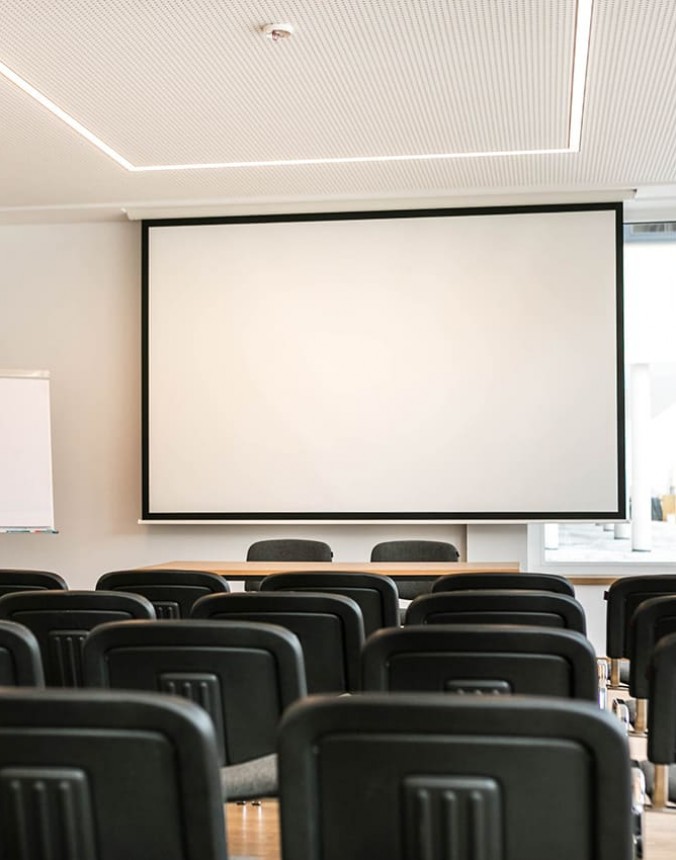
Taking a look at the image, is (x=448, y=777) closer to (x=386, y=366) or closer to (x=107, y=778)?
(x=107, y=778)

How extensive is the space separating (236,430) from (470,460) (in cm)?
173

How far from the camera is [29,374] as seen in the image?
8.13 m

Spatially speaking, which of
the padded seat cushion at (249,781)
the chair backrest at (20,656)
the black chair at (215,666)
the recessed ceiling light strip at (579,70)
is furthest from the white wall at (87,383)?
the chair backrest at (20,656)

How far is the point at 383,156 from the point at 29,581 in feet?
12.2

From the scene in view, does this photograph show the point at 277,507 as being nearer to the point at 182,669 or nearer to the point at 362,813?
the point at 182,669

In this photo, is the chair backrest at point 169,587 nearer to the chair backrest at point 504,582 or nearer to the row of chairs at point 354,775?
the chair backrest at point 504,582

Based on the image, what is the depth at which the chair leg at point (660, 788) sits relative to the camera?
8.48ft

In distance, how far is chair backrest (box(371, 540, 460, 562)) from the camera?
6.91 metres

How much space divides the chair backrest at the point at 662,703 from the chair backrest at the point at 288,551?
4653 mm

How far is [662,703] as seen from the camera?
2.39 m

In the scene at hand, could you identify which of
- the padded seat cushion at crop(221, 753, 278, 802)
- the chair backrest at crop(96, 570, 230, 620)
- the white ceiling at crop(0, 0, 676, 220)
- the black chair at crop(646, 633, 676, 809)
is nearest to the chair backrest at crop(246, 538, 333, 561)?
the white ceiling at crop(0, 0, 676, 220)

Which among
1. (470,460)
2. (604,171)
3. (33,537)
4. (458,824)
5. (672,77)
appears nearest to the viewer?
(458,824)

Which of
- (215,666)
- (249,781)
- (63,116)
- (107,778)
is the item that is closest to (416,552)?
(63,116)

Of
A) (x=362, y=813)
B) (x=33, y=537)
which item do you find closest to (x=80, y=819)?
(x=362, y=813)
